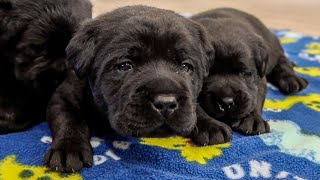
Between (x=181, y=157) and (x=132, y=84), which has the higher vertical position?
(x=132, y=84)

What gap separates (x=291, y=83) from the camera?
345 cm

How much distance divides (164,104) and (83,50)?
57 cm

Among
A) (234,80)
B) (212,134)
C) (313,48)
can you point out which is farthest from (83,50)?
(313,48)

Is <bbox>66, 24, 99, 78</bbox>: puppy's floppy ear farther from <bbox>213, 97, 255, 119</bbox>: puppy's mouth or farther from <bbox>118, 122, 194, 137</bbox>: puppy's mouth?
<bbox>213, 97, 255, 119</bbox>: puppy's mouth

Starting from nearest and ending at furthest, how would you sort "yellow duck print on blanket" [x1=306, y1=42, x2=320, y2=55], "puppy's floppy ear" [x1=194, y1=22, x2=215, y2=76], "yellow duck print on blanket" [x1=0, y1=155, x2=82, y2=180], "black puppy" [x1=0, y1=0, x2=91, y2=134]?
1. "yellow duck print on blanket" [x1=0, y1=155, x2=82, y2=180]
2. "puppy's floppy ear" [x1=194, y1=22, x2=215, y2=76]
3. "black puppy" [x1=0, y1=0, x2=91, y2=134]
4. "yellow duck print on blanket" [x1=306, y1=42, x2=320, y2=55]

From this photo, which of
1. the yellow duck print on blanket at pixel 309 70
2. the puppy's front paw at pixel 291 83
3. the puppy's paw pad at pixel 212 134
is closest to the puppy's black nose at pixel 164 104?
the puppy's paw pad at pixel 212 134

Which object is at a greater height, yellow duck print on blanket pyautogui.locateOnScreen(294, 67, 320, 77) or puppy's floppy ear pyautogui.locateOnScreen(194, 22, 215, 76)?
puppy's floppy ear pyautogui.locateOnScreen(194, 22, 215, 76)

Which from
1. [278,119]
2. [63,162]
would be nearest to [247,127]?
[278,119]

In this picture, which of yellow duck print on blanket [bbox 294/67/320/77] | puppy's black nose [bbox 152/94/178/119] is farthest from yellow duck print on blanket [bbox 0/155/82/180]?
yellow duck print on blanket [bbox 294/67/320/77]

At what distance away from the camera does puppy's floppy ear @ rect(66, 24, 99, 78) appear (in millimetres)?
2414

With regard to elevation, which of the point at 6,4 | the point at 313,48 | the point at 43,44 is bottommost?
the point at 313,48

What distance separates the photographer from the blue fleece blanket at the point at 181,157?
216 cm

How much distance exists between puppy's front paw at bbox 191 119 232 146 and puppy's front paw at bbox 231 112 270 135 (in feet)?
0.48

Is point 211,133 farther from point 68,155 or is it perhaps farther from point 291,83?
point 291,83
